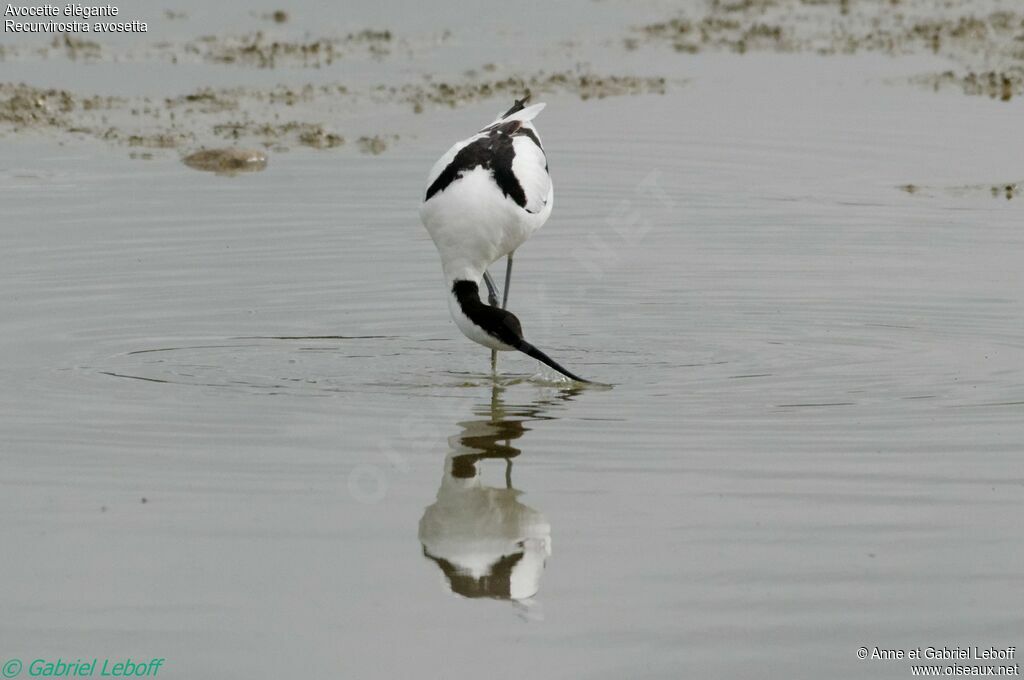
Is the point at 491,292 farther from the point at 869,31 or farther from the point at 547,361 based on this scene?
the point at 869,31

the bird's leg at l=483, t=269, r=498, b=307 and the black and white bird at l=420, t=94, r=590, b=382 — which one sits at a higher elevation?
the black and white bird at l=420, t=94, r=590, b=382

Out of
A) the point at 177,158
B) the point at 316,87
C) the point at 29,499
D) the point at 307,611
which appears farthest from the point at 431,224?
the point at 316,87

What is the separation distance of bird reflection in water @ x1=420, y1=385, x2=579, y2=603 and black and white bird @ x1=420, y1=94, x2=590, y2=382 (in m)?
0.66

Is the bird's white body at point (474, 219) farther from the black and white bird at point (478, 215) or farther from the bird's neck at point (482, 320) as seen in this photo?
the bird's neck at point (482, 320)

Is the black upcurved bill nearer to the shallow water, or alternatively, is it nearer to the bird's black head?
the bird's black head

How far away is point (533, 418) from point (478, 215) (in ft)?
3.84

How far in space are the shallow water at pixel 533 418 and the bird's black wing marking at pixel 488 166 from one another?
2.24 ft

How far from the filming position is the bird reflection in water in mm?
4633

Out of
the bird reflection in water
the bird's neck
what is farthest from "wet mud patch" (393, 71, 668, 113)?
the bird reflection in water

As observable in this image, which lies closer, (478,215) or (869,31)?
(478,215)

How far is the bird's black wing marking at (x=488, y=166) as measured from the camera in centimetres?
727

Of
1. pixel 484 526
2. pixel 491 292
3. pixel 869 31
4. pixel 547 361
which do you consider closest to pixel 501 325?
pixel 547 361

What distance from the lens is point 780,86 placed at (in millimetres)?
13195

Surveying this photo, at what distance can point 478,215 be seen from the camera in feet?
23.4
